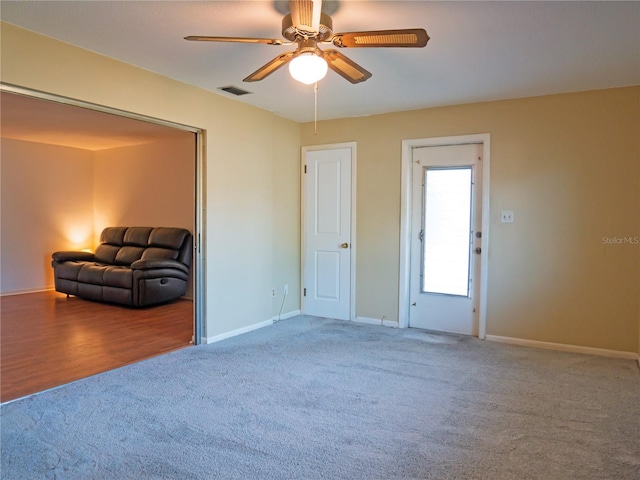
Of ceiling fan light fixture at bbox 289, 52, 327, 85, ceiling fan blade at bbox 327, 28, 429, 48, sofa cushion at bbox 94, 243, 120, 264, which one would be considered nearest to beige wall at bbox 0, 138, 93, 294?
sofa cushion at bbox 94, 243, 120, 264

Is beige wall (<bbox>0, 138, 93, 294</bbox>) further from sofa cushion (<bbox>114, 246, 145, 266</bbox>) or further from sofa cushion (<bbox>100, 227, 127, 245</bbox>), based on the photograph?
sofa cushion (<bbox>114, 246, 145, 266</bbox>)

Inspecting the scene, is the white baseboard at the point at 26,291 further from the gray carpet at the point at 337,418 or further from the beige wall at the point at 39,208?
the gray carpet at the point at 337,418

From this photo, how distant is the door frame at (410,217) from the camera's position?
4.29 metres

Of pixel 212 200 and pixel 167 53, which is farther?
pixel 212 200

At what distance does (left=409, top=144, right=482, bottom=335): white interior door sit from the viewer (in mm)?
4430

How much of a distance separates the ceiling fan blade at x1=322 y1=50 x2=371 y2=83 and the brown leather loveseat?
4031mm

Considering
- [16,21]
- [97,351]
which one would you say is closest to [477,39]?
[16,21]

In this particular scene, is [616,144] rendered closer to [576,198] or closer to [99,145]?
[576,198]

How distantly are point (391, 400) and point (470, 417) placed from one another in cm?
50

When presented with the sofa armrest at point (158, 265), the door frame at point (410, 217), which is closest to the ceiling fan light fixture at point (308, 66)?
the door frame at point (410, 217)

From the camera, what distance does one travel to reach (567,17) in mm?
2488

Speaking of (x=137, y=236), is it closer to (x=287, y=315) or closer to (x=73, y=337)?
(x=73, y=337)

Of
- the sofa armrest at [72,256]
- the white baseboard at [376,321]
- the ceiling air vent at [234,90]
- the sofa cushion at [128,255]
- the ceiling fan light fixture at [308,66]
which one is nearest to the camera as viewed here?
the ceiling fan light fixture at [308,66]

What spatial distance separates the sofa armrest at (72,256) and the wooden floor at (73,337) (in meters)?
0.62
